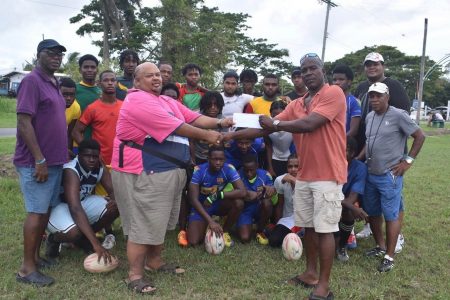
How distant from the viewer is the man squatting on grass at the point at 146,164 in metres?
3.75

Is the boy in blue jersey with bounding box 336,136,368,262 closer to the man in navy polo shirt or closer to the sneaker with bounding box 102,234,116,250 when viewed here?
the sneaker with bounding box 102,234,116,250

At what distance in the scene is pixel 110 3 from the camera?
33.6m

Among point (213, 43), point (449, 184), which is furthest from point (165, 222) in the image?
point (213, 43)

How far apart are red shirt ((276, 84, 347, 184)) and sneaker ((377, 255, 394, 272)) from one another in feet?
4.65

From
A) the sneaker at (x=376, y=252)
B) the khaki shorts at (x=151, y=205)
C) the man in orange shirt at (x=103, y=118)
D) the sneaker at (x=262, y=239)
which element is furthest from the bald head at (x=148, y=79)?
the sneaker at (x=376, y=252)

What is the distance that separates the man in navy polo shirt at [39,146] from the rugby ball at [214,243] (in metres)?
1.78

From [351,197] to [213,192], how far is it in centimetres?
173

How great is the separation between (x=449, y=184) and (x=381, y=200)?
6082 mm

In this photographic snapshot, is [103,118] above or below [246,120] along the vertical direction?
below

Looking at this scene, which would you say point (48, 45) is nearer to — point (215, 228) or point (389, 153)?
point (215, 228)

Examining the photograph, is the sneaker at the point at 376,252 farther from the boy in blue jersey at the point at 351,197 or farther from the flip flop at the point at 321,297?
the flip flop at the point at 321,297

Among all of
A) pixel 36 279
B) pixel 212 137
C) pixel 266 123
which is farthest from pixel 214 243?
pixel 36 279

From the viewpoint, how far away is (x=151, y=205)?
388 cm

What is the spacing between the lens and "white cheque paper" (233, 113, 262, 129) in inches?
175
